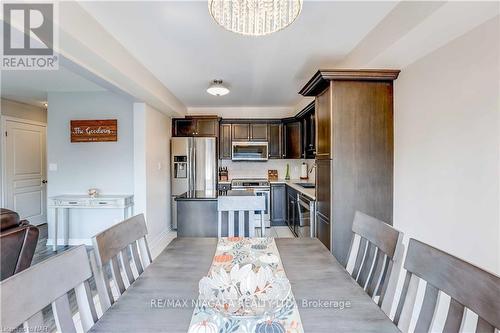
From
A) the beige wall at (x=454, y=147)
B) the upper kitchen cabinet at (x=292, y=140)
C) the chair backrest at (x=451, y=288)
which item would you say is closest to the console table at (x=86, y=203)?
the upper kitchen cabinet at (x=292, y=140)

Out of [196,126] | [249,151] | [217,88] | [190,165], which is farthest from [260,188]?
[217,88]

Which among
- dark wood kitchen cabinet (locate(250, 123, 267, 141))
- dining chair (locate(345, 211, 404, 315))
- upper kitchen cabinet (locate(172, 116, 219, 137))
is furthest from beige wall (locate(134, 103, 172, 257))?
dining chair (locate(345, 211, 404, 315))

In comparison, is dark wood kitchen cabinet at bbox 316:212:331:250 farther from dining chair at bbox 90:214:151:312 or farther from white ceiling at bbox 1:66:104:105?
white ceiling at bbox 1:66:104:105

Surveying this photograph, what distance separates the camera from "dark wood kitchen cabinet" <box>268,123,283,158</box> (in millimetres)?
5785

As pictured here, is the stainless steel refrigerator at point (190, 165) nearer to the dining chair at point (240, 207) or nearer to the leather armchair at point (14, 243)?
the dining chair at point (240, 207)

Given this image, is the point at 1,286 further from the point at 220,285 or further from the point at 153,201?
the point at 153,201

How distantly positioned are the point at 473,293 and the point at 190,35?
2.56m

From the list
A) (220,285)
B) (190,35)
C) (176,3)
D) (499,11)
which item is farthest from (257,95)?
(220,285)

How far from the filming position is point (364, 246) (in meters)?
1.56

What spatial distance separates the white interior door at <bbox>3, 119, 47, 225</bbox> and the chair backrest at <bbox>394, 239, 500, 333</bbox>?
6.28 metres

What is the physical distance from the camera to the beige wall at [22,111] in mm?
4938

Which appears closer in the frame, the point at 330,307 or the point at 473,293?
the point at 473,293

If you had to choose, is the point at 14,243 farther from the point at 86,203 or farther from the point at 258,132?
the point at 258,132

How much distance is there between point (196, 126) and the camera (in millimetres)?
5613
